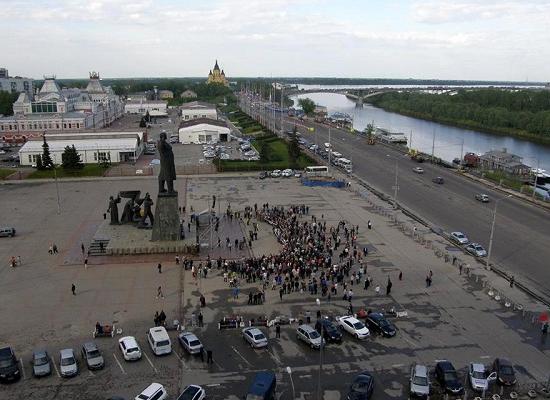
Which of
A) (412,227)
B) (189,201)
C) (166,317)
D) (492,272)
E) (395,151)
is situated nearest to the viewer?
(166,317)

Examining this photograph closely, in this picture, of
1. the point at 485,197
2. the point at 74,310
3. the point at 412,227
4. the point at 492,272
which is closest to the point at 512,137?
the point at 485,197

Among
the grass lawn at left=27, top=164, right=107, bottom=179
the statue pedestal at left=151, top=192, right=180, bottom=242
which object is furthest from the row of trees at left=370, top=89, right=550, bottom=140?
the statue pedestal at left=151, top=192, right=180, bottom=242

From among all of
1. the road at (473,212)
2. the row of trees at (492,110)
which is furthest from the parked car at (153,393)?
the row of trees at (492,110)

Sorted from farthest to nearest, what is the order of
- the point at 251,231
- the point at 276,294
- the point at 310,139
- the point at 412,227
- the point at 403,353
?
the point at 310,139, the point at 412,227, the point at 251,231, the point at 276,294, the point at 403,353

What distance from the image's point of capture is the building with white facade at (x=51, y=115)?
77062 millimetres

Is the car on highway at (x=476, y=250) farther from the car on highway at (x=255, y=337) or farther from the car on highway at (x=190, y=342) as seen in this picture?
the car on highway at (x=190, y=342)

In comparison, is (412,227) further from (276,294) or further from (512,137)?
(512,137)

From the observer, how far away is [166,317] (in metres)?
21.9

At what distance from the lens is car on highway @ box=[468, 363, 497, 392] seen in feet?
55.1

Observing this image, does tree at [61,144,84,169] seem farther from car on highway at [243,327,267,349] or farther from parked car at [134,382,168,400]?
parked car at [134,382,168,400]

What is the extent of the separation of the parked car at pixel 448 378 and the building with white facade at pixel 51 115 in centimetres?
7246

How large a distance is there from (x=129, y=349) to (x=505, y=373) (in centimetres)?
1295

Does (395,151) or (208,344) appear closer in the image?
(208,344)

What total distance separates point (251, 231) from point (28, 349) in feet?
55.1
